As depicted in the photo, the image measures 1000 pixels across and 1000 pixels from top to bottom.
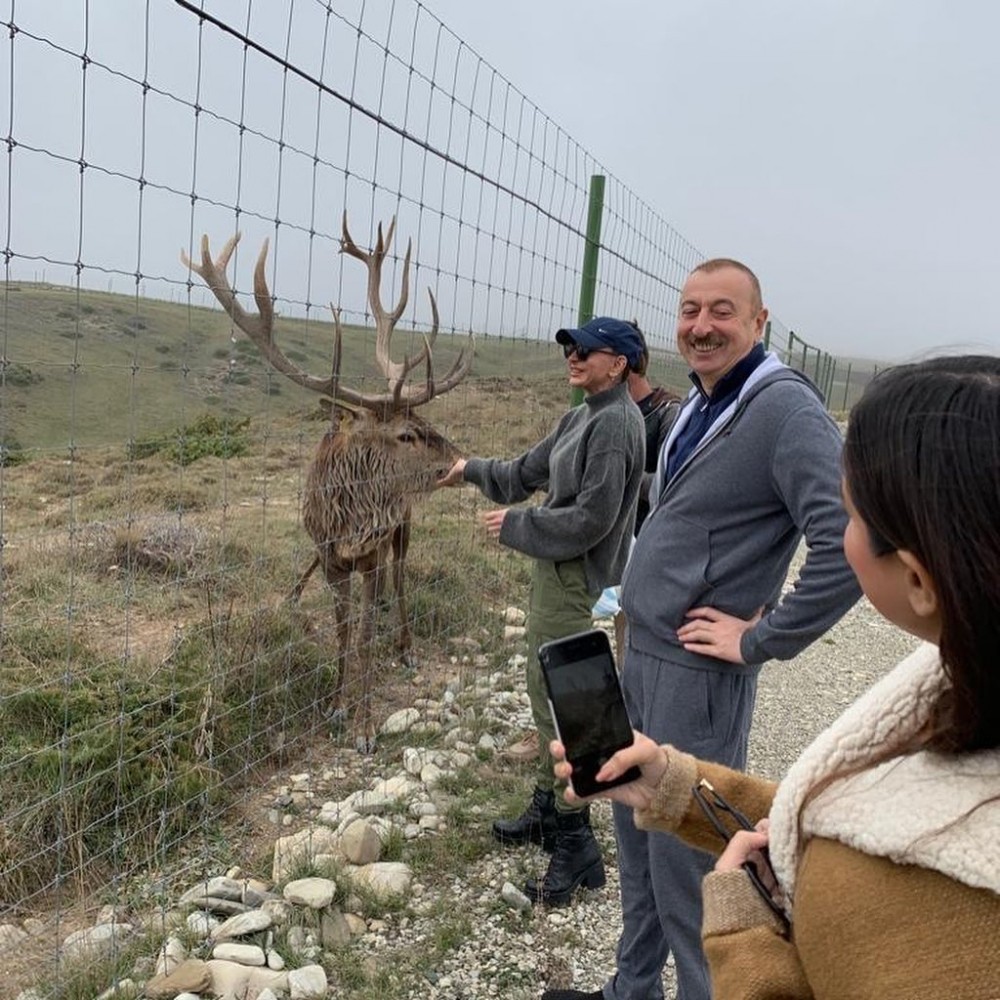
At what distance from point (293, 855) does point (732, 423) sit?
2.39 metres

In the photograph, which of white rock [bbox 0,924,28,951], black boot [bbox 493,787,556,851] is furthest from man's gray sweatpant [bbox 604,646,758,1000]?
white rock [bbox 0,924,28,951]

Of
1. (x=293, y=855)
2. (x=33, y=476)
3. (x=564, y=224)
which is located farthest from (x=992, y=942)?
(x=33, y=476)

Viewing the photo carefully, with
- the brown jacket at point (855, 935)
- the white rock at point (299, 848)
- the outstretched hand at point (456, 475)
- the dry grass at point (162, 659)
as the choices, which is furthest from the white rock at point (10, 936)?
the brown jacket at point (855, 935)

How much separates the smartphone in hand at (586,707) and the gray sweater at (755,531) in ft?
2.11

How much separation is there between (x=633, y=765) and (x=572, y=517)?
1.46m

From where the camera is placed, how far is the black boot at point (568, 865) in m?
3.28

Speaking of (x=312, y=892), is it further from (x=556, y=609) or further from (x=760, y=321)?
(x=760, y=321)

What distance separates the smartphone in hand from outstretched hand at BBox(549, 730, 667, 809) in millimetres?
13

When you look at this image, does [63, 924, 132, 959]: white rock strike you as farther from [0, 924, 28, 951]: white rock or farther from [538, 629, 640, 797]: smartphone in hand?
[538, 629, 640, 797]: smartphone in hand

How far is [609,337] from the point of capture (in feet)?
10.0

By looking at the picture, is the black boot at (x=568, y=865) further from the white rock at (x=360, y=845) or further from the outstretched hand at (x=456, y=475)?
the outstretched hand at (x=456, y=475)

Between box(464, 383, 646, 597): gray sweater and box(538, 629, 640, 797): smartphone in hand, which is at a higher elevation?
box(464, 383, 646, 597): gray sweater

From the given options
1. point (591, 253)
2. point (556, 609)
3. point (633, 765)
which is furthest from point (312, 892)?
point (591, 253)

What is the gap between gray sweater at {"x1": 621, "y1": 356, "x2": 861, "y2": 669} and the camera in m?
2.09
